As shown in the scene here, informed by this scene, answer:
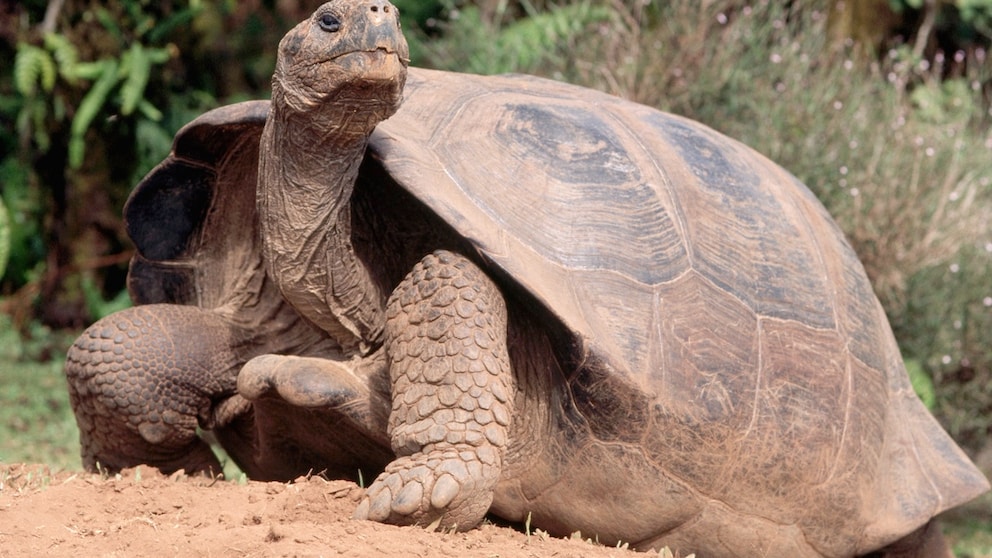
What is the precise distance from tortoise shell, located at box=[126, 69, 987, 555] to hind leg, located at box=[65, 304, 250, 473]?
0.20 meters

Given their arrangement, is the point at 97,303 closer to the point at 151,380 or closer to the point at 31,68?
the point at 31,68

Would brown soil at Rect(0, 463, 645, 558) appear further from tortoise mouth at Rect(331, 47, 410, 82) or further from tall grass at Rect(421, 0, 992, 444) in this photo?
tall grass at Rect(421, 0, 992, 444)

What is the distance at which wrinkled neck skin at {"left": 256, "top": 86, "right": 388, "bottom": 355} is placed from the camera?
2.74 metres

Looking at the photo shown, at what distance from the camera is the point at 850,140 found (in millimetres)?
6102

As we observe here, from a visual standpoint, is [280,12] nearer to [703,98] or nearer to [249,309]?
[703,98]

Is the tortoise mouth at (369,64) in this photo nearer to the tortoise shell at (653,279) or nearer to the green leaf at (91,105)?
the tortoise shell at (653,279)

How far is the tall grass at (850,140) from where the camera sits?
6000 mm

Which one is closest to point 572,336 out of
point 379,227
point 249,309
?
point 379,227

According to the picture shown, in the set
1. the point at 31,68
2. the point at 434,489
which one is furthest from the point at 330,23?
the point at 31,68

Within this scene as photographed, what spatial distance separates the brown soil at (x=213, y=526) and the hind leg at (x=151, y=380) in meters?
0.40

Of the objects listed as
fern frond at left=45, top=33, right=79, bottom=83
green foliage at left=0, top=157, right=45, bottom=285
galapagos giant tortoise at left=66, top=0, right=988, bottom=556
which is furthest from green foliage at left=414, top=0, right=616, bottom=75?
green foliage at left=0, top=157, right=45, bottom=285

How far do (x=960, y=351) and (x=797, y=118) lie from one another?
161 centimetres

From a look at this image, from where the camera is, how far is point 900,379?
155 inches

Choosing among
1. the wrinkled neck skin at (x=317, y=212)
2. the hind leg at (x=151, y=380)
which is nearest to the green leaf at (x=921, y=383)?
the wrinkled neck skin at (x=317, y=212)
